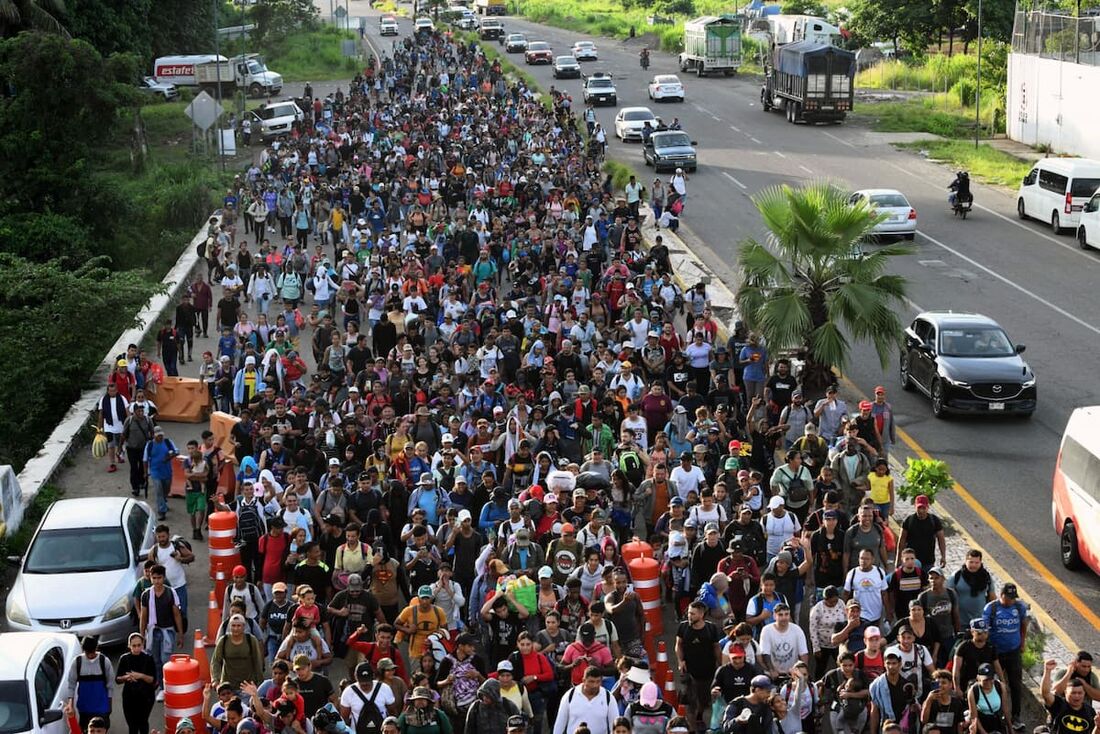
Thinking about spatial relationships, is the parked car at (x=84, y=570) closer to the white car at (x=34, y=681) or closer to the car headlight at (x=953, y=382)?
the white car at (x=34, y=681)

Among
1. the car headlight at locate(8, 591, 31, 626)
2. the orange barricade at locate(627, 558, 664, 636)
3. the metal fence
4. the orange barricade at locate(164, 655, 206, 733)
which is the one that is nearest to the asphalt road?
the orange barricade at locate(627, 558, 664, 636)

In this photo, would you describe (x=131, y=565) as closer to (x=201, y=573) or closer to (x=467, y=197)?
(x=201, y=573)

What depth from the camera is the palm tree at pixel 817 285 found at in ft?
70.0

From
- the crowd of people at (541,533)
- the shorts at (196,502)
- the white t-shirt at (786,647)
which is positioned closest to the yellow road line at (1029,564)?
the crowd of people at (541,533)

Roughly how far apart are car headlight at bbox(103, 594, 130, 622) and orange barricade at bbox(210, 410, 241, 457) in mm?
3738

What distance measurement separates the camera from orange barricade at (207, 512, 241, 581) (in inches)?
627

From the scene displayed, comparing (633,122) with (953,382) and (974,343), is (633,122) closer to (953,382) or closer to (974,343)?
(974,343)

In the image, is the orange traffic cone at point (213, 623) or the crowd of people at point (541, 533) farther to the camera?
the orange traffic cone at point (213, 623)

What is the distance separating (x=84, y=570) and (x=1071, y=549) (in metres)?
10.4

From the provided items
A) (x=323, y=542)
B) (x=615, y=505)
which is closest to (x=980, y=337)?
(x=615, y=505)

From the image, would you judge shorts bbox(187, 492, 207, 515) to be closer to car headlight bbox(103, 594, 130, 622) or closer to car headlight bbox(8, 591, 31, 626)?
car headlight bbox(103, 594, 130, 622)

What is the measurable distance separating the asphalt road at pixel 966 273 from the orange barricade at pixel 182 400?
32.9ft

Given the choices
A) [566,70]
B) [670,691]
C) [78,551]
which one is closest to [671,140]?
[566,70]

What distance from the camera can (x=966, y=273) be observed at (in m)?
33.1
